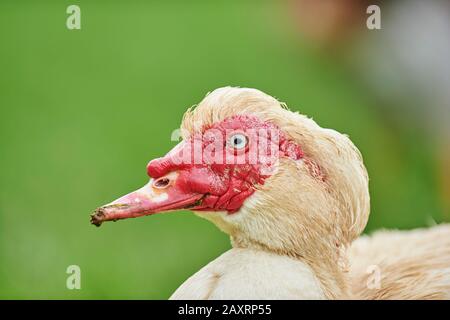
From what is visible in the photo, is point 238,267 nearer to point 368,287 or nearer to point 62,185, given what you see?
point 368,287

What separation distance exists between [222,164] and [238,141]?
8cm

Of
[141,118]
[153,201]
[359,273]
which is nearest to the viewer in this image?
[153,201]

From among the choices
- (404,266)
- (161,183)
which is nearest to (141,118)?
(161,183)

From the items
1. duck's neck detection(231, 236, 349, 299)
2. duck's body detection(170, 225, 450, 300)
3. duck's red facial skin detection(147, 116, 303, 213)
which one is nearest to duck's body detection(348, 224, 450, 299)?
duck's body detection(170, 225, 450, 300)

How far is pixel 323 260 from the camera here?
2105 mm

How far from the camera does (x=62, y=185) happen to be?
123 inches

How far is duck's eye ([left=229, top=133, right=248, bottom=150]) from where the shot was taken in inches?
81.3

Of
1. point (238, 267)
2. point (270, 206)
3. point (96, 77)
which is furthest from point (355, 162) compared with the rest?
point (96, 77)

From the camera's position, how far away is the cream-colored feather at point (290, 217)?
6.70 ft

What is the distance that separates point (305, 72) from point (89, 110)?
918mm

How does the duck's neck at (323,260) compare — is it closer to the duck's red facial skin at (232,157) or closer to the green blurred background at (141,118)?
the duck's red facial skin at (232,157)

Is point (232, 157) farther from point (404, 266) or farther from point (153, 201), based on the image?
point (404, 266)

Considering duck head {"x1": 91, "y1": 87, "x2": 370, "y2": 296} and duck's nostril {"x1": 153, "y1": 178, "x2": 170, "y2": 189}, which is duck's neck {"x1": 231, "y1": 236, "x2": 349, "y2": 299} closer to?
duck head {"x1": 91, "y1": 87, "x2": 370, "y2": 296}

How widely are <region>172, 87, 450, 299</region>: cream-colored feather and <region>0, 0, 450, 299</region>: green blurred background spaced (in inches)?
26.6
